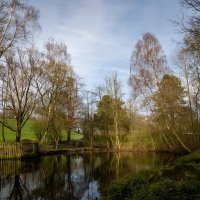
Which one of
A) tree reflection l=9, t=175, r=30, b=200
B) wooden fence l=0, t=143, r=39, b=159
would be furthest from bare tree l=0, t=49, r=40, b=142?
tree reflection l=9, t=175, r=30, b=200

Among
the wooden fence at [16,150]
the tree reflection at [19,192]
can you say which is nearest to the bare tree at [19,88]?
the wooden fence at [16,150]

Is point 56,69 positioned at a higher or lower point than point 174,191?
higher

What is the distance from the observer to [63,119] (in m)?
40.3

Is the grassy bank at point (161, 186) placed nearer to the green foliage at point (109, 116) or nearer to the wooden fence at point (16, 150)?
the wooden fence at point (16, 150)

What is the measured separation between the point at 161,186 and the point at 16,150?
21.2m

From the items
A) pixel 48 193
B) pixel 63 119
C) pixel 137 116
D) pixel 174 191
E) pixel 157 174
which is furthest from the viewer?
pixel 137 116

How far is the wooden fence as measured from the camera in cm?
2566

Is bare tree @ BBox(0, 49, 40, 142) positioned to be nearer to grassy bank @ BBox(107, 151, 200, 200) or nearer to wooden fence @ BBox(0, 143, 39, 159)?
wooden fence @ BBox(0, 143, 39, 159)

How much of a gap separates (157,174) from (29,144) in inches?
838

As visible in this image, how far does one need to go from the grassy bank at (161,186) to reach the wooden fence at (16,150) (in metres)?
18.1

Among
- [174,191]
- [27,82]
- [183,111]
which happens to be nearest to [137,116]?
[183,111]

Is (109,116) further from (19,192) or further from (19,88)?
(19,192)

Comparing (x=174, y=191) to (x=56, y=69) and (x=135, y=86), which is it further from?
(x=56, y=69)

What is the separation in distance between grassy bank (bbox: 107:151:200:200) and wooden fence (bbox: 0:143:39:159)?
711 inches
